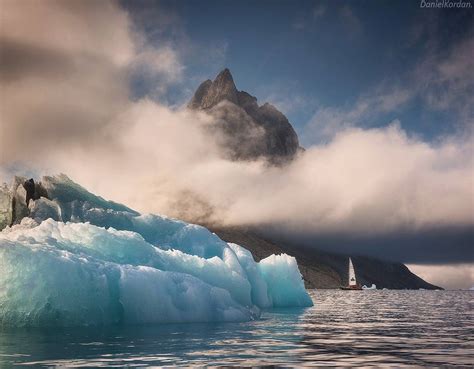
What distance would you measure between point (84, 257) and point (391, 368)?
18.5 metres

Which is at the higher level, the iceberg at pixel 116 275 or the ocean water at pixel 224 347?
the iceberg at pixel 116 275

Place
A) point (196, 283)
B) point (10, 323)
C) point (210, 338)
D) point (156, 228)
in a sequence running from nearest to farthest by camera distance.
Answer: point (210, 338)
point (10, 323)
point (196, 283)
point (156, 228)

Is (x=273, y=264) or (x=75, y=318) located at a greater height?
(x=273, y=264)

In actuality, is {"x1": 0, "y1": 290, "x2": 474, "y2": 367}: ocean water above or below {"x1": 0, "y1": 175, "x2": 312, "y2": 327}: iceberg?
below

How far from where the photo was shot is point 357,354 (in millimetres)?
18875

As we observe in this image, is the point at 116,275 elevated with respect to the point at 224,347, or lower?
elevated

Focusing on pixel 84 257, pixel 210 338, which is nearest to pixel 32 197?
pixel 84 257

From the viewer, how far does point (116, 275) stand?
29203 mm

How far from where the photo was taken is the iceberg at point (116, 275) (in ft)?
87.0

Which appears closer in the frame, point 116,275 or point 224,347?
point 224,347

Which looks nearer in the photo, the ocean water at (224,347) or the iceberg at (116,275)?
the ocean water at (224,347)

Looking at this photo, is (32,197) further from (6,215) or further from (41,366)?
(41,366)

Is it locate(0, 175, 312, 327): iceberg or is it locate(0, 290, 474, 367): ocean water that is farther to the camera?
locate(0, 175, 312, 327): iceberg

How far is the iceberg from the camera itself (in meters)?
26.5
